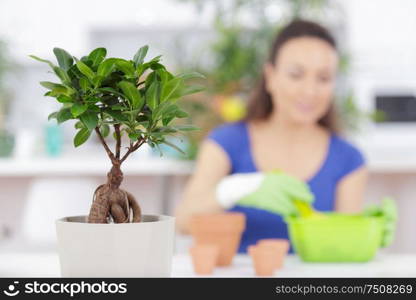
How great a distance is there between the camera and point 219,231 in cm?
111

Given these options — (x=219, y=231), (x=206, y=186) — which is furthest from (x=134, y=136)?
(x=206, y=186)

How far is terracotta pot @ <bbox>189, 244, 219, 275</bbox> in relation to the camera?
38.2 inches

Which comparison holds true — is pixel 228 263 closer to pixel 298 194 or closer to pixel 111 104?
pixel 298 194

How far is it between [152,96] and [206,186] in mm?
1256

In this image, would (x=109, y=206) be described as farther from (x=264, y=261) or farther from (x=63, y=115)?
(x=264, y=261)

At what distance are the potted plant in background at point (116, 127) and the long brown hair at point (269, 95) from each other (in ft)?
4.54

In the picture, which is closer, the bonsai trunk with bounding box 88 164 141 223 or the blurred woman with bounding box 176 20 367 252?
the bonsai trunk with bounding box 88 164 141 223

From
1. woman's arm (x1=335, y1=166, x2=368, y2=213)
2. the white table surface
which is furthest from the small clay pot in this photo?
woman's arm (x1=335, y1=166, x2=368, y2=213)

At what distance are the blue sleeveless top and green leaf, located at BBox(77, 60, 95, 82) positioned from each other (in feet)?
4.12

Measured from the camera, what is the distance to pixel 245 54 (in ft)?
9.22

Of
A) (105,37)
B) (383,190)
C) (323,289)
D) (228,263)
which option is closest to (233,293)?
(323,289)

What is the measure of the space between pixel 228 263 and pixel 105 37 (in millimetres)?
3940

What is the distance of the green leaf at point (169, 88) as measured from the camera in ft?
2.22

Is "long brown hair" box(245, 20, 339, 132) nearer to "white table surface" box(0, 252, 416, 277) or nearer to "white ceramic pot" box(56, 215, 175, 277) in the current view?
"white table surface" box(0, 252, 416, 277)
